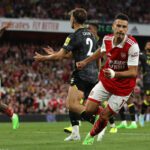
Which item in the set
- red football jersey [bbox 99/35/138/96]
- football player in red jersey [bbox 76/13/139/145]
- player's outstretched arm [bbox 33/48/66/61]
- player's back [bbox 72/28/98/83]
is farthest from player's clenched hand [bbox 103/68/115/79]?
player's back [bbox 72/28/98/83]

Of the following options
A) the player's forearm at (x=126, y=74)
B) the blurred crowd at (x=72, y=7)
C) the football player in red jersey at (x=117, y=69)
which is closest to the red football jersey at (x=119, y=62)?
the football player in red jersey at (x=117, y=69)

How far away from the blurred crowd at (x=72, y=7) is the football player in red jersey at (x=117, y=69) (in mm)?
22911

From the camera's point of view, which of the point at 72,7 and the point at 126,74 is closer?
the point at 126,74

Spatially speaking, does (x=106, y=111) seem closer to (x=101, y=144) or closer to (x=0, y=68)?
(x=101, y=144)

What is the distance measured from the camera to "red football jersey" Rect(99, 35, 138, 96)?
1066cm

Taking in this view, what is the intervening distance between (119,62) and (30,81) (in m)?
19.8

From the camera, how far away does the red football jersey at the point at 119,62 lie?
35.0 ft

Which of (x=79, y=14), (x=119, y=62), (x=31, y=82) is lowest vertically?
(x=31, y=82)

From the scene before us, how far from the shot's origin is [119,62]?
35.2ft

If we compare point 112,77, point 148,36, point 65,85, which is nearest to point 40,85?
point 65,85

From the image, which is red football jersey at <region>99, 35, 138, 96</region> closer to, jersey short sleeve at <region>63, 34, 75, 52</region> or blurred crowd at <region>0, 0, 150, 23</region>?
jersey short sleeve at <region>63, 34, 75, 52</region>

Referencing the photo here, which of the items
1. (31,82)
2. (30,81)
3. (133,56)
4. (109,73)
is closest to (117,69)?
(133,56)

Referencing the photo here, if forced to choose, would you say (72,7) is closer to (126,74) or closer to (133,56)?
(133,56)

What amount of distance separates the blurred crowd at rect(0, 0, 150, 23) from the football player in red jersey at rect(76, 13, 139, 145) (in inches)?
902
